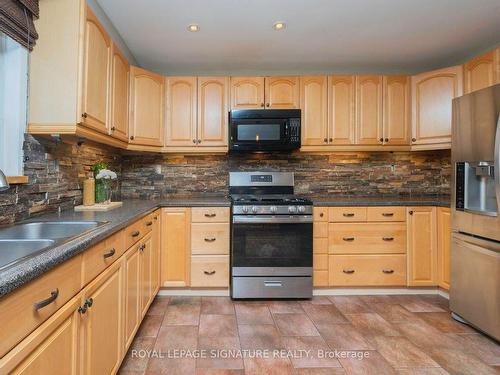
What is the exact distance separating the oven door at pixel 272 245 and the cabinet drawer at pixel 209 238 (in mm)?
116

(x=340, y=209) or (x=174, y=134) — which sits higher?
(x=174, y=134)

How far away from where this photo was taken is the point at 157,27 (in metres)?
2.48

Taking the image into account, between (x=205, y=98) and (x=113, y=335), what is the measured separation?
2332mm

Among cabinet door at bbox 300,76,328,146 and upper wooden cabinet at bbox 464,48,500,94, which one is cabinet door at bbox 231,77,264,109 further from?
upper wooden cabinet at bbox 464,48,500,94

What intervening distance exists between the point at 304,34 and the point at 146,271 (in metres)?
2.37

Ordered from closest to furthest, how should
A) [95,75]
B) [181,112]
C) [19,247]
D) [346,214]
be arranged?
[19,247], [95,75], [346,214], [181,112]

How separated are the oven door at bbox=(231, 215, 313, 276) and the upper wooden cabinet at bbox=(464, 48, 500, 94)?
194cm

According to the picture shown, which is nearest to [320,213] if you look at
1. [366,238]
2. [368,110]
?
[366,238]

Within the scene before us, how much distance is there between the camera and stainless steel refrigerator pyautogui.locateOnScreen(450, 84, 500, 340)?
1.98 meters

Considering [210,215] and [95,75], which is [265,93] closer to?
[210,215]

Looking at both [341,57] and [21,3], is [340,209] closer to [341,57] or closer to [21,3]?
[341,57]

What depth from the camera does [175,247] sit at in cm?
279

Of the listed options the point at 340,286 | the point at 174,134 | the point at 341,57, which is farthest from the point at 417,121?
the point at 174,134

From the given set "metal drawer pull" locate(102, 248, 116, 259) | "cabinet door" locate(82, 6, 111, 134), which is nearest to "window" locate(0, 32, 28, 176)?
"cabinet door" locate(82, 6, 111, 134)
